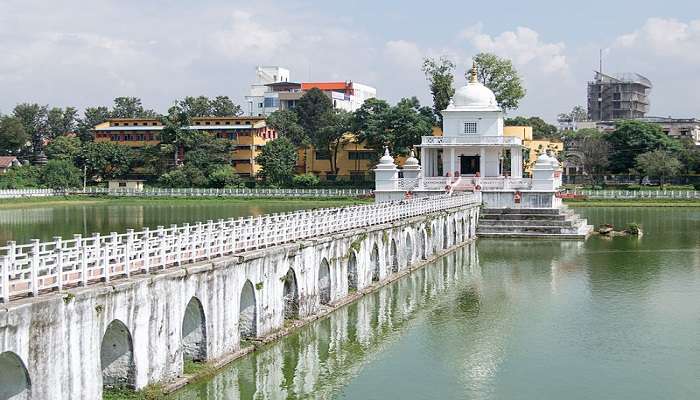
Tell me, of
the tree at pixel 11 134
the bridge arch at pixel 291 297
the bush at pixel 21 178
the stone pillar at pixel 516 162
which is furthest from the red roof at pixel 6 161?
the bridge arch at pixel 291 297

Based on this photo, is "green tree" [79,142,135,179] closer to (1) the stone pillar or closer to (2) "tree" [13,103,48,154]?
(2) "tree" [13,103,48,154]

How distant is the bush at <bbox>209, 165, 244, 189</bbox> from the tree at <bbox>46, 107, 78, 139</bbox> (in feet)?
152

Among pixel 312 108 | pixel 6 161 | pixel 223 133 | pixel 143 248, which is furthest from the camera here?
pixel 312 108

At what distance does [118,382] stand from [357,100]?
15486 centimetres

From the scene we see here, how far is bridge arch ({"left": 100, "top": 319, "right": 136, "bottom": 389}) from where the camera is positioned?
62.5 ft

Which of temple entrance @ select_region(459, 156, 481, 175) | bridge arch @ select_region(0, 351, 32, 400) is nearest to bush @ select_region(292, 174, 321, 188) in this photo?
temple entrance @ select_region(459, 156, 481, 175)

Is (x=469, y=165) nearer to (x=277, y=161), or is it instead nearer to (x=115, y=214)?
(x=115, y=214)

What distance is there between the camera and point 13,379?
632 inches

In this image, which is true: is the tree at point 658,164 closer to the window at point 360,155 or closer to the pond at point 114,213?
the window at point 360,155

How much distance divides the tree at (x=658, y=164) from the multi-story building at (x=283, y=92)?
52.7 m

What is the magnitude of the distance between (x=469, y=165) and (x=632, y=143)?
49445 mm

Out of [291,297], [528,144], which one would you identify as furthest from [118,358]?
[528,144]

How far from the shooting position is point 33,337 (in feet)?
52.1

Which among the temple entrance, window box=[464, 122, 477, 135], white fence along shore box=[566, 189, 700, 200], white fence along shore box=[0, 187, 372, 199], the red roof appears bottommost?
white fence along shore box=[566, 189, 700, 200]
